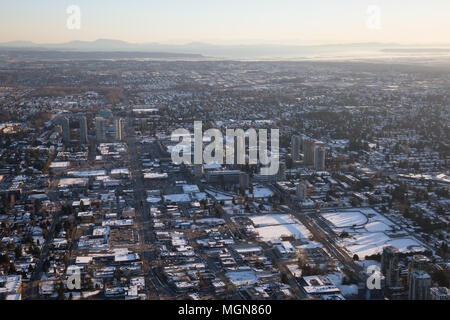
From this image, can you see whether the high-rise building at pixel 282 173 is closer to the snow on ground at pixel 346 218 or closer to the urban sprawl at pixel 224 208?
the urban sprawl at pixel 224 208

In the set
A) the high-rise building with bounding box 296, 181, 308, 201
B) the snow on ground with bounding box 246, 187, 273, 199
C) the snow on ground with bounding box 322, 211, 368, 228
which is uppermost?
the high-rise building with bounding box 296, 181, 308, 201

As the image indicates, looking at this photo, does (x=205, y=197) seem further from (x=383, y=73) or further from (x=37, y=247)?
(x=383, y=73)

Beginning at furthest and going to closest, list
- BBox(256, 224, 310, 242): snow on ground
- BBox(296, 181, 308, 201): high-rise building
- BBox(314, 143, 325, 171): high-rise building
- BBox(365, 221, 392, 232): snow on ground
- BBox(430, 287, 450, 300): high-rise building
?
BBox(314, 143, 325, 171): high-rise building < BBox(296, 181, 308, 201): high-rise building < BBox(365, 221, 392, 232): snow on ground < BBox(256, 224, 310, 242): snow on ground < BBox(430, 287, 450, 300): high-rise building

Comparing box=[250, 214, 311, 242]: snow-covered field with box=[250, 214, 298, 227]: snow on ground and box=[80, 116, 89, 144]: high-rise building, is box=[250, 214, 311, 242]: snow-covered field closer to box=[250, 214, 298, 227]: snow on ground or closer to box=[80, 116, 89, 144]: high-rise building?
box=[250, 214, 298, 227]: snow on ground

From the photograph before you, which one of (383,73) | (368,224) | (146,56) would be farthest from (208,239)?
(146,56)

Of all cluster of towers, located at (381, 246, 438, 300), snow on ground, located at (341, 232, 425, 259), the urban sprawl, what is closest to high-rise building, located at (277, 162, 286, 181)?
the urban sprawl

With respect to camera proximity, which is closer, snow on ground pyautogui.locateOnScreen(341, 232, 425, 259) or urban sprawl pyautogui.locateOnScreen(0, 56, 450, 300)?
urban sprawl pyautogui.locateOnScreen(0, 56, 450, 300)
